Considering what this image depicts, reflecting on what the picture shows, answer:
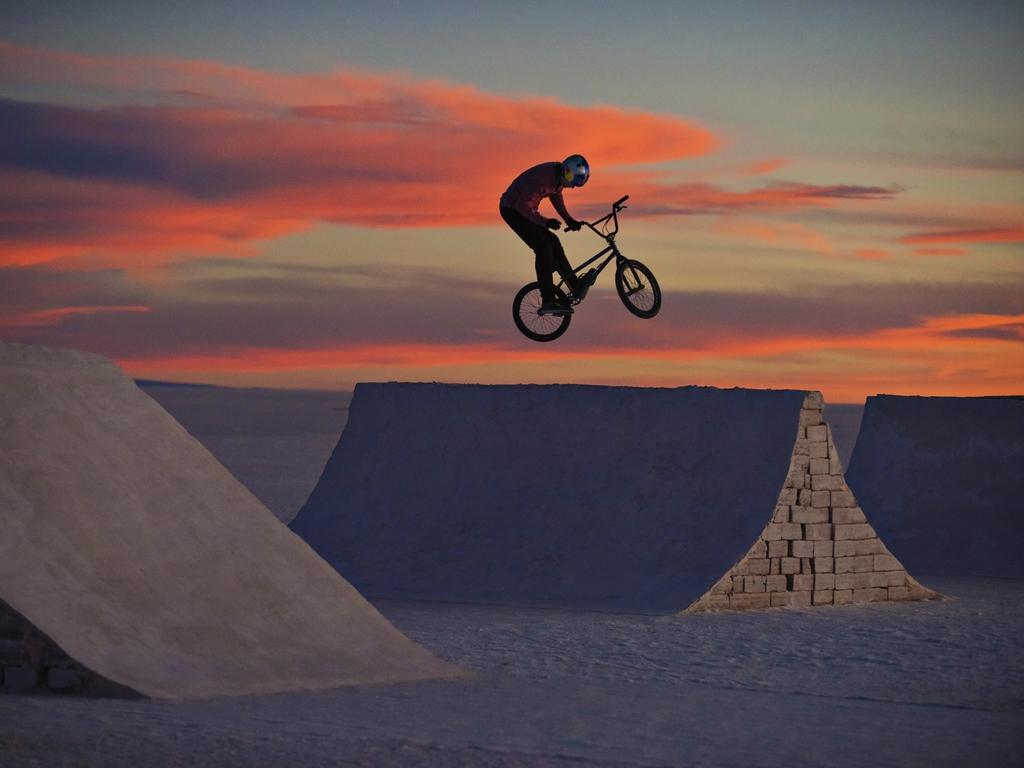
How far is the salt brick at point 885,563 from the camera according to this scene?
18.4 m

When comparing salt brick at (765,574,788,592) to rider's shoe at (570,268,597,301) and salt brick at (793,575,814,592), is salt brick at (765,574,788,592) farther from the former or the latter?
rider's shoe at (570,268,597,301)

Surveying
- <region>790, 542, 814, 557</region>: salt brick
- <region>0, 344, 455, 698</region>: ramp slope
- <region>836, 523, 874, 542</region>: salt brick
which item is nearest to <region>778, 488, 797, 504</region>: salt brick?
<region>790, 542, 814, 557</region>: salt brick

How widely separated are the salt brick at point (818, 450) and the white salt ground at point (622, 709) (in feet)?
7.27

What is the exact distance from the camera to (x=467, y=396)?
2023cm

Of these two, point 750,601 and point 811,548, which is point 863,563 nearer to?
point 811,548

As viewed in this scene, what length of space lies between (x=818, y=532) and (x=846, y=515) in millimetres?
465

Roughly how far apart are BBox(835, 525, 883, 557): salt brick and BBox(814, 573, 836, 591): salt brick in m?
0.27

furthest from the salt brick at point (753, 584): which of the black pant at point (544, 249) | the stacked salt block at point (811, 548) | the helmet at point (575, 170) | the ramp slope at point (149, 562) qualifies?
the ramp slope at point (149, 562)

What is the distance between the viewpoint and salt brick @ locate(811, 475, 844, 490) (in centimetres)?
1770

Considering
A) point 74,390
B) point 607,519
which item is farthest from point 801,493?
point 74,390

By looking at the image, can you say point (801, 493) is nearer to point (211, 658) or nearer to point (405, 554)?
point (405, 554)

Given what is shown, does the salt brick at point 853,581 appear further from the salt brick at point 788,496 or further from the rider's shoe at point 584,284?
the rider's shoe at point 584,284

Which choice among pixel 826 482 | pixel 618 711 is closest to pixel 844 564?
pixel 826 482

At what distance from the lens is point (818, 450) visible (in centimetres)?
1781
